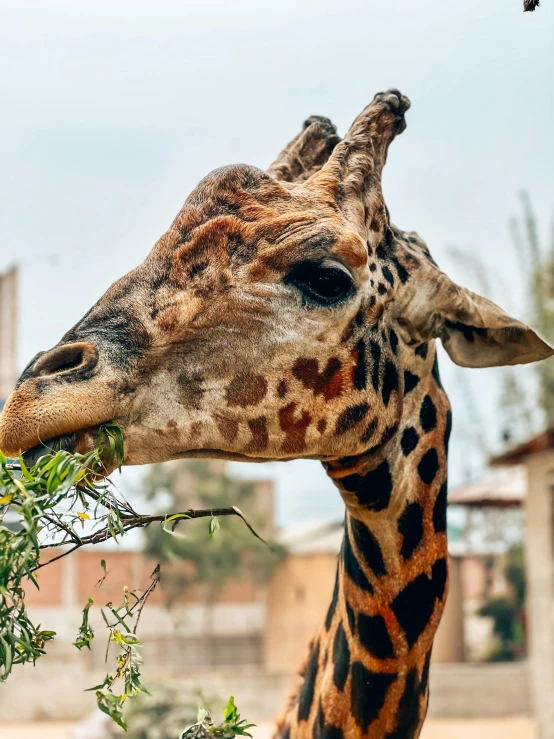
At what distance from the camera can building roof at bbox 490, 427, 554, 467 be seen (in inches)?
678

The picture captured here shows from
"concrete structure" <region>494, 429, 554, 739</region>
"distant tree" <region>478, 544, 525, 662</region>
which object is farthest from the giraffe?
"distant tree" <region>478, 544, 525, 662</region>

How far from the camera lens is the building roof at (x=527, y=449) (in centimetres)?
1722

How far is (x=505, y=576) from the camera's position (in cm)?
3484

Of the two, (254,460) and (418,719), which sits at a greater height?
(254,460)

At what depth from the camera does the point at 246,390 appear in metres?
3.22

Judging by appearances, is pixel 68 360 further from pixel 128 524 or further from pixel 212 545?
pixel 212 545

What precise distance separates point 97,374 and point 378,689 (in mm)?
1445

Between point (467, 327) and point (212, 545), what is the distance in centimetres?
3248

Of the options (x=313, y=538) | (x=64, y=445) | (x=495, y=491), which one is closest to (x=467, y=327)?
(x=64, y=445)

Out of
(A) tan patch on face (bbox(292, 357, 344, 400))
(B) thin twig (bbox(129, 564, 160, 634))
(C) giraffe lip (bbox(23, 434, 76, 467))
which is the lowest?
(B) thin twig (bbox(129, 564, 160, 634))

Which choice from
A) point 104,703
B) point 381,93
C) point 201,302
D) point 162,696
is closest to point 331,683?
point 104,703

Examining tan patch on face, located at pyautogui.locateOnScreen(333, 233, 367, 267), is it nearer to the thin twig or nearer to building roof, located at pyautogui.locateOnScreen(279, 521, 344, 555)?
the thin twig

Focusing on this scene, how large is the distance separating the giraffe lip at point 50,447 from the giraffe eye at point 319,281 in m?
0.86

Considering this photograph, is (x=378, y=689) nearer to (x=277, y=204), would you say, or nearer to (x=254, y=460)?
(x=254, y=460)
